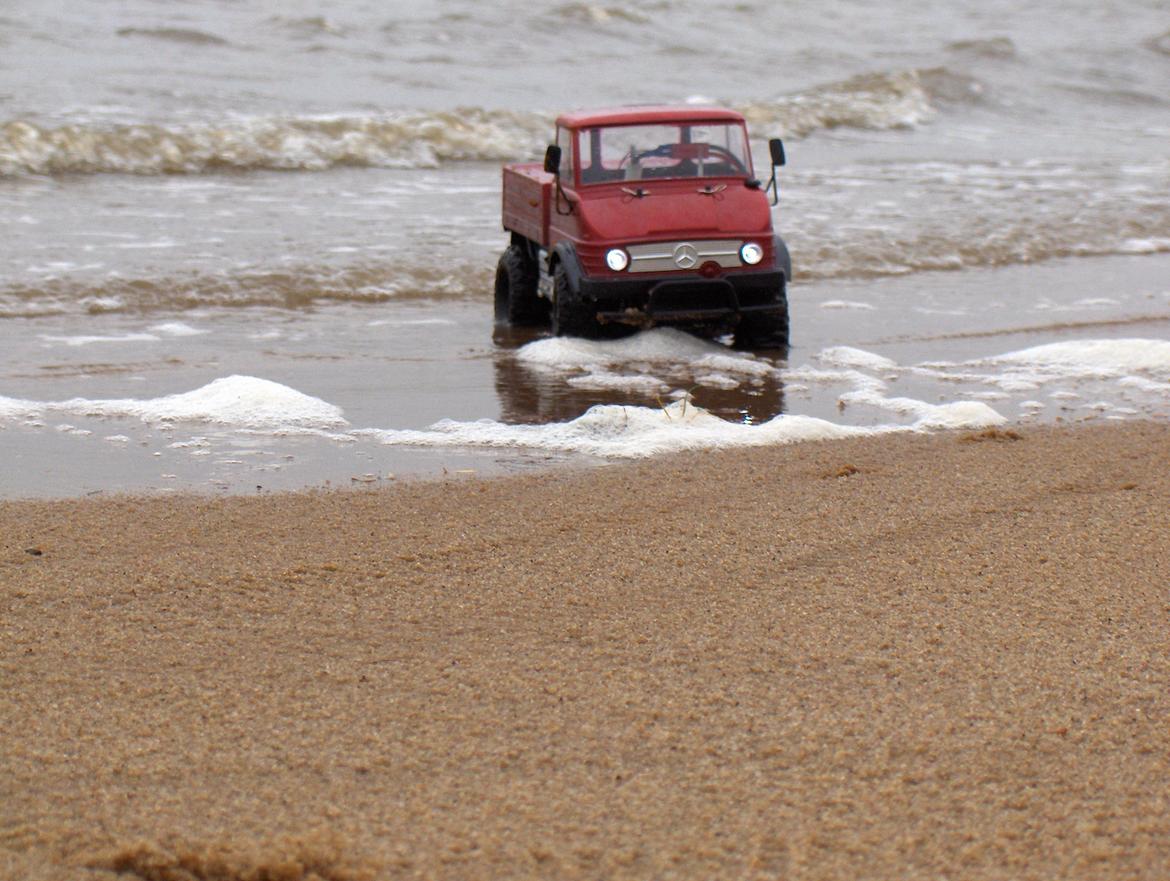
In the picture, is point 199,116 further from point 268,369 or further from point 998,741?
point 998,741

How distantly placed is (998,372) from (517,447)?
311 cm

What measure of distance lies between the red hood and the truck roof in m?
0.37

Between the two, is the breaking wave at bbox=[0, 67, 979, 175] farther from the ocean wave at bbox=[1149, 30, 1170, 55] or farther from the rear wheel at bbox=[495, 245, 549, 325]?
the ocean wave at bbox=[1149, 30, 1170, 55]

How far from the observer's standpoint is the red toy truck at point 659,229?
8797 mm

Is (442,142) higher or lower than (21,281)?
higher

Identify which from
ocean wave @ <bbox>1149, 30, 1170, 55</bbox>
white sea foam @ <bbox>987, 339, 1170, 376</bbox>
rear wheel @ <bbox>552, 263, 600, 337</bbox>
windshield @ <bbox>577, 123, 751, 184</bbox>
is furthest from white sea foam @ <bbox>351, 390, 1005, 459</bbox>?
ocean wave @ <bbox>1149, 30, 1170, 55</bbox>

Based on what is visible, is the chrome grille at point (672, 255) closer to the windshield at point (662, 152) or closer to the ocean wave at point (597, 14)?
the windshield at point (662, 152)

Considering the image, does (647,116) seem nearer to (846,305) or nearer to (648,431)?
(846,305)

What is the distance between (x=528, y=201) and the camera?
9.82m

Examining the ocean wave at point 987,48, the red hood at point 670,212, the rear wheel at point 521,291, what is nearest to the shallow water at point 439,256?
the rear wheel at point 521,291

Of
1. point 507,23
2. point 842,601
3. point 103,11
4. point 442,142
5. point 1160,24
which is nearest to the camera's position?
point 842,601

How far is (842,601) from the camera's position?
4613mm

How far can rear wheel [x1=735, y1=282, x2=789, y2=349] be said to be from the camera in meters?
8.98

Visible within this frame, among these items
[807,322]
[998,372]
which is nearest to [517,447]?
[998,372]
